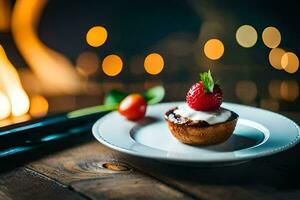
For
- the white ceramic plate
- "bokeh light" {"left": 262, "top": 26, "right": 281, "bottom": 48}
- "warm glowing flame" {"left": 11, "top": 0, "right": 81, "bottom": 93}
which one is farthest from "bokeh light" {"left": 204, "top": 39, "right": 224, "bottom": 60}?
the white ceramic plate

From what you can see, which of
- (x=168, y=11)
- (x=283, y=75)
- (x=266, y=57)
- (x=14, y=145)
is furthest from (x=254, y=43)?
(x=14, y=145)

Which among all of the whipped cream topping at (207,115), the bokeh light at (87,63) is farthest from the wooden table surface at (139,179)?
the bokeh light at (87,63)

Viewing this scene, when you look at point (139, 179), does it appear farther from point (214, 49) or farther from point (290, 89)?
point (290, 89)

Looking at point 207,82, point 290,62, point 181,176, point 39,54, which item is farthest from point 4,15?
point 290,62

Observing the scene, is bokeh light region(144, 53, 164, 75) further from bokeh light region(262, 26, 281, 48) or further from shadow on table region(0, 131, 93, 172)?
shadow on table region(0, 131, 93, 172)

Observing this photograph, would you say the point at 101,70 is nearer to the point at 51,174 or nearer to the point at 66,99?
the point at 66,99

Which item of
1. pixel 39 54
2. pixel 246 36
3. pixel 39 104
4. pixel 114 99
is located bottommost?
pixel 39 104
